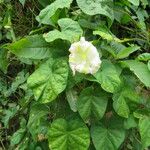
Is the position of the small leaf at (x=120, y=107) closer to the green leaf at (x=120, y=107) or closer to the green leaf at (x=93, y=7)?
the green leaf at (x=120, y=107)

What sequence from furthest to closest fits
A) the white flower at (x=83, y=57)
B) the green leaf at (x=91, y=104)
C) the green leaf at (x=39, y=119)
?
the green leaf at (x=39, y=119), the green leaf at (x=91, y=104), the white flower at (x=83, y=57)

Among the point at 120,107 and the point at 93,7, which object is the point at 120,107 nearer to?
the point at 120,107

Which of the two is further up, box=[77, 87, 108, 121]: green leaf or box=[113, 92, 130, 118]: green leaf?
box=[77, 87, 108, 121]: green leaf

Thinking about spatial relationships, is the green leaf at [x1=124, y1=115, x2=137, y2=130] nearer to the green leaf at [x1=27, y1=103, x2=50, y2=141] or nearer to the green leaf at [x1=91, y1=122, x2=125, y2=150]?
the green leaf at [x1=91, y1=122, x2=125, y2=150]

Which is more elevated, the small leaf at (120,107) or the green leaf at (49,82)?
the green leaf at (49,82)

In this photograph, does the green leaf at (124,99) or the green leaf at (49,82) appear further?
the green leaf at (124,99)

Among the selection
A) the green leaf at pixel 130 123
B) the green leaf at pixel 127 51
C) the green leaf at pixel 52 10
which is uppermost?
the green leaf at pixel 52 10

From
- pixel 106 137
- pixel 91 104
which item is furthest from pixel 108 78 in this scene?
pixel 106 137

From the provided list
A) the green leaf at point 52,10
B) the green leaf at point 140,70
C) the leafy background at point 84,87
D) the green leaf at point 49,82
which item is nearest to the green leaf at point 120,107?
the leafy background at point 84,87

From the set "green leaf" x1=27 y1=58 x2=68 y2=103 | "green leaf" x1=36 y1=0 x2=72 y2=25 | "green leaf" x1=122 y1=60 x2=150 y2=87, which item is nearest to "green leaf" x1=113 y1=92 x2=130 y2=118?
"green leaf" x1=122 y1=60 x2=150 y2=87
